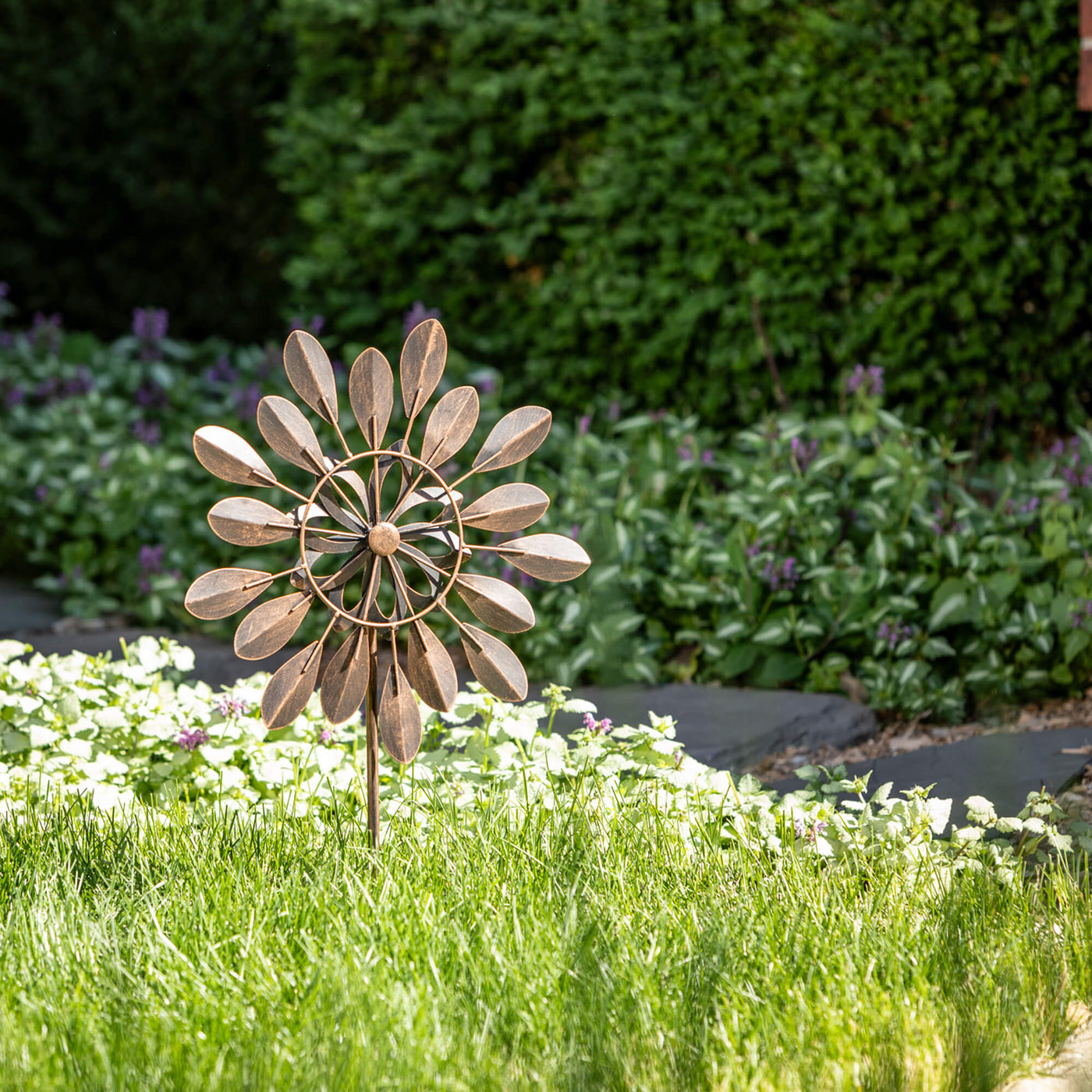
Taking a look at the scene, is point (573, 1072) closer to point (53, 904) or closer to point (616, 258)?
point (53, 904)

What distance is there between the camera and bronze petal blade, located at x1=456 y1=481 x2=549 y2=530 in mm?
1929

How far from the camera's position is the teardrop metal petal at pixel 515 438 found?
1.92m

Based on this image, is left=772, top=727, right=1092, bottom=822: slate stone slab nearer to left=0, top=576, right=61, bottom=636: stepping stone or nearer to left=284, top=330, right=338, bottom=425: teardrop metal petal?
left=284, top=330, right=338, bottom=425: teardrop metal petal

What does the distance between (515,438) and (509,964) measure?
0.83 m

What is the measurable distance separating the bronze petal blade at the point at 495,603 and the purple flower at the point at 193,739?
2.65 feet

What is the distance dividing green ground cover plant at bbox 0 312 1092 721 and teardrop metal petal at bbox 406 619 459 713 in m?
1.43

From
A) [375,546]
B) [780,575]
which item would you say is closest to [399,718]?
[375,546]

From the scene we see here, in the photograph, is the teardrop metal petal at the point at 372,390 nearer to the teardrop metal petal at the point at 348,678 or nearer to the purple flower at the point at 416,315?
the teardrop metal petal at the point at 348,678

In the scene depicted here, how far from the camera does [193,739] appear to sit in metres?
2.40

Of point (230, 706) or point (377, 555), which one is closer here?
point (377, 555)

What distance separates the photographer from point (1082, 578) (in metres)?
3.16

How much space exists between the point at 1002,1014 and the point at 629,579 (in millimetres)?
2017

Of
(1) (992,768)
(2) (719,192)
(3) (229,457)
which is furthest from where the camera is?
(2) (719,192)

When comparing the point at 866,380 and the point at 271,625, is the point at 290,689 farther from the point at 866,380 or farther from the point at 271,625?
the point at 866,380
